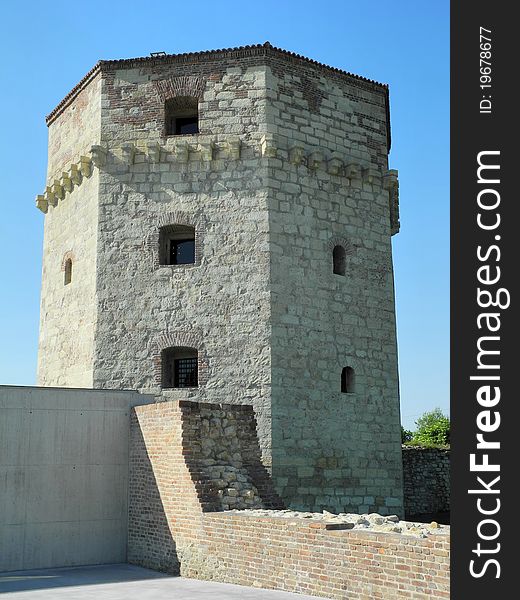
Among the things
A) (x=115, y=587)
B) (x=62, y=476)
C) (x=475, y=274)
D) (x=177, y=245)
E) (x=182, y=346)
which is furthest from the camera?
(x=177, y=245)

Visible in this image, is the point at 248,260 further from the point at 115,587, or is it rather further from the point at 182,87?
the point at 115,587

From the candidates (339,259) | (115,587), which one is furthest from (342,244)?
(115,587)

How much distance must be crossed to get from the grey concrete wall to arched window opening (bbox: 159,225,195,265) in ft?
13.0

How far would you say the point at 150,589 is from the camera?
33.9 feet

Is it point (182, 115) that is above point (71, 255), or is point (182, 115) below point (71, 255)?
above

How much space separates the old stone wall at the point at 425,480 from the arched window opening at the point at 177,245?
343 inches

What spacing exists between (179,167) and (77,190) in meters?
2.76

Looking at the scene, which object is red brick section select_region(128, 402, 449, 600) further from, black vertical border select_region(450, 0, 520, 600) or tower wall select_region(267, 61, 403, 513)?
tower wall select_region(267, 61, 403, 513)

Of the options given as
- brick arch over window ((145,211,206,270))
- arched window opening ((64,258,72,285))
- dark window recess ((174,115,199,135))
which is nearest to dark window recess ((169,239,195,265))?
brick arch over window ((145,211,206,270))

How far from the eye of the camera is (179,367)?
16203 millimetres

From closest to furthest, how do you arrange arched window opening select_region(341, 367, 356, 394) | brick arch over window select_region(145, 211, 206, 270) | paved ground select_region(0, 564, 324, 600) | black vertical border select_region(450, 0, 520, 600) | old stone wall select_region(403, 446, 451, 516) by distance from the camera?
black vertical border select_region(450, 0, 520, 600)
paved ground select_region(0, 564, 324, 600)
brick arch over window select_region(145, 211, 206, 270)
arched window opening select_region(341, 367, 356, 394)
old stone wall select_region(403, 446, 451, 516)

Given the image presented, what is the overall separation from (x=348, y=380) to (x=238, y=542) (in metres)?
6.56

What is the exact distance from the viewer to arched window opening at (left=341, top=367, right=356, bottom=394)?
16.4m

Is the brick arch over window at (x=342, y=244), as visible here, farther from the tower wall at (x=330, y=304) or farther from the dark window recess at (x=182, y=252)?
the dark window recess at (x=182, y=252)
